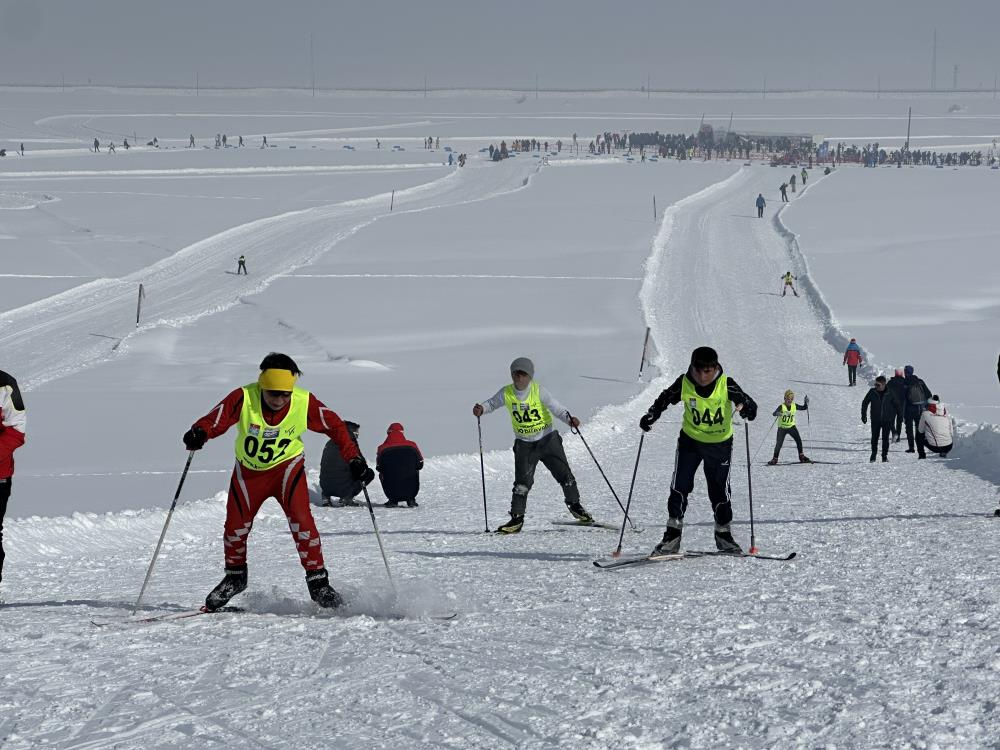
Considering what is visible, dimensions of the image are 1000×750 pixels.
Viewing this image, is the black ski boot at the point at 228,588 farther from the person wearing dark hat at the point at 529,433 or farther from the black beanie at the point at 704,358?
the person wearing dark hat at the point at 529,433

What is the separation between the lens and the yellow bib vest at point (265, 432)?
628cm

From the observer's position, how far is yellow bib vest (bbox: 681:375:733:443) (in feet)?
24.8

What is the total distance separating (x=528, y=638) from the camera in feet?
19.5

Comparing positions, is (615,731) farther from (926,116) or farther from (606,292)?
(926,116)

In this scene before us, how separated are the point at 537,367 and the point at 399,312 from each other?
24.1 feet

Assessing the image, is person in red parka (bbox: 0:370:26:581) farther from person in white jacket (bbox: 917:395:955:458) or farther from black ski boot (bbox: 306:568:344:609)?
person in white jacket (bbox: 917:395:955:458)

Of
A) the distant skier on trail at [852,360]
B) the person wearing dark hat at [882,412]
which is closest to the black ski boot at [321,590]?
the person wearing dark hat at [882,412]

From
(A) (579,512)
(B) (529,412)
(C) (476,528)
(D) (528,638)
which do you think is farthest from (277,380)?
(C) (476,528)

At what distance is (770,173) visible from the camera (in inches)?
2955

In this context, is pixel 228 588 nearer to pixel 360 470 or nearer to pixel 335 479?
pixel 360 470

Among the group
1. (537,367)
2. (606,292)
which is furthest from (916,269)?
(537,367)

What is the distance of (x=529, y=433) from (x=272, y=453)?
12.8 ft

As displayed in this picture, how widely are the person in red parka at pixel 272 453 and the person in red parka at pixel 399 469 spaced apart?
18.7 feet

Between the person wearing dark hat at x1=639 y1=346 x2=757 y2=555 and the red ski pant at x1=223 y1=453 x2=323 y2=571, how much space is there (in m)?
2.32
